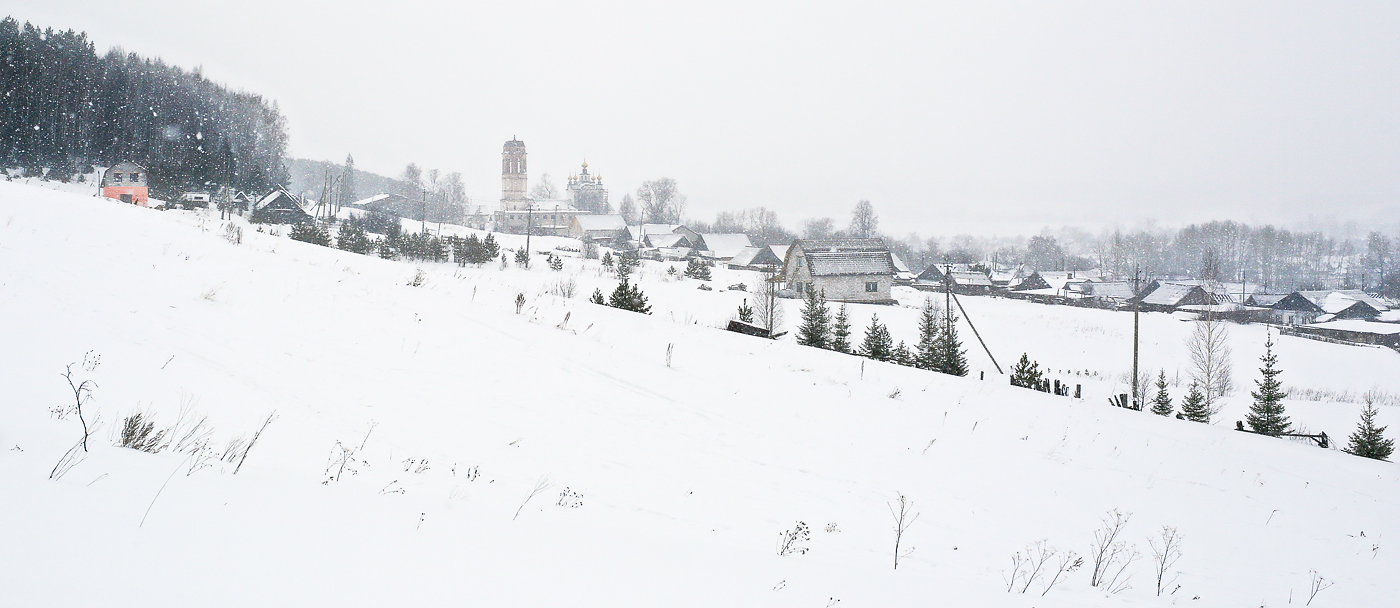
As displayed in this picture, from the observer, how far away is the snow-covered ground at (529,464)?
288 cm

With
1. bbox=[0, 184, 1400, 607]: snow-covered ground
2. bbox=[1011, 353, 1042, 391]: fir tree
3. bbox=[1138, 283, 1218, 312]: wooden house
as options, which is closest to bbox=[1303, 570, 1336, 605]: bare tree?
bbox=[0, 184, 1400, 607]: snow-covered ground

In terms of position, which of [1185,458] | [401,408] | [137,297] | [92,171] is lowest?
[1185,458]

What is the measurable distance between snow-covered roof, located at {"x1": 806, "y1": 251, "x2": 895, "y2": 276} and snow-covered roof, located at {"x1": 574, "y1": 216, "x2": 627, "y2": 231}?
1923 inches

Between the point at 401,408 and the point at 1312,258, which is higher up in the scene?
the point at 1312,258

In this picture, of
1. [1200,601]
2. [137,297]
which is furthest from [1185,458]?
[137,297]

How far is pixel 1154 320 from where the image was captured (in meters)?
50.3

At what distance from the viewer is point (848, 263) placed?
47031 millimetres

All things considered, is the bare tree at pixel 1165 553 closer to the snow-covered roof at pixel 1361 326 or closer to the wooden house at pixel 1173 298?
the snow-covered roof at pixel 1361 326

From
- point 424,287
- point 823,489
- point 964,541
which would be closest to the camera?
point 964,541

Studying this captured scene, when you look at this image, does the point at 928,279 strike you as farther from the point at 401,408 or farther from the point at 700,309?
the point at 401,408

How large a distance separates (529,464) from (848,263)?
4370cm

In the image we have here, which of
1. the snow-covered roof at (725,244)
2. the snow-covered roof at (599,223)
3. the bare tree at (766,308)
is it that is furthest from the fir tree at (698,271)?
the snow-covered roof at (599,223)

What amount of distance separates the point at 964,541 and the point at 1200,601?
1.80 meters

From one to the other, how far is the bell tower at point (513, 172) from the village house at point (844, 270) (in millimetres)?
74282
